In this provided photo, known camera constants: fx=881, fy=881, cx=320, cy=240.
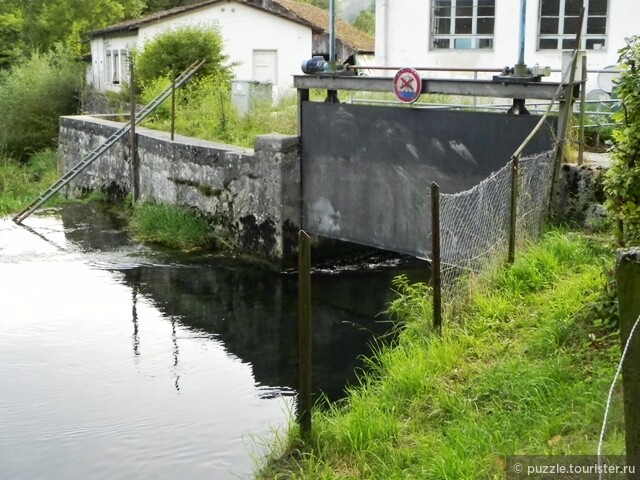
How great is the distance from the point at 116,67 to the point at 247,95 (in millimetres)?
14964

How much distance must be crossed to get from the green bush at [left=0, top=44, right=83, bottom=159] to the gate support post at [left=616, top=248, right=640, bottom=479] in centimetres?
2434

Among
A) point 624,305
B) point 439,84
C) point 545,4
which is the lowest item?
point 624,305

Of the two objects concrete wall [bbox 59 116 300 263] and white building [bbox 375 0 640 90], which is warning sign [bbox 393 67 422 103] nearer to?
concrete wall [bbox 59 116 300 263]

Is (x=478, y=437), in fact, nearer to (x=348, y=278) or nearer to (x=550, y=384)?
(x=550, y=384)

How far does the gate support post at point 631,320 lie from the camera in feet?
9.43

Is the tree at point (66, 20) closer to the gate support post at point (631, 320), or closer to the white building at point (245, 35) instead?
the white building at point (245, 35)

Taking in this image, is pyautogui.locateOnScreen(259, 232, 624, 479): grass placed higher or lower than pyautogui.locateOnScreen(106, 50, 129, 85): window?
lower

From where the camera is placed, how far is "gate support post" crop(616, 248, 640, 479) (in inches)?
113

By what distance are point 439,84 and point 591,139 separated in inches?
81.3

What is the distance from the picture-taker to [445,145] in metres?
11.1

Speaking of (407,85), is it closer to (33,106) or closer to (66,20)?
(33,106)

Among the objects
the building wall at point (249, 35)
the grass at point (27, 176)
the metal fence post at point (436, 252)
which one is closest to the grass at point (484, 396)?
the metal fence post at point (436, 252)

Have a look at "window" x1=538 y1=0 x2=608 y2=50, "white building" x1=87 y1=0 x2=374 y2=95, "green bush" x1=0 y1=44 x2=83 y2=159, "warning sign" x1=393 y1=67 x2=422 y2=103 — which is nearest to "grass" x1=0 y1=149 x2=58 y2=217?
"green bush" x1=0 y1=44 x2=83 y2=159

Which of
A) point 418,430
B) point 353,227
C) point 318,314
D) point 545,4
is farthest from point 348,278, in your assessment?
point 545,4
